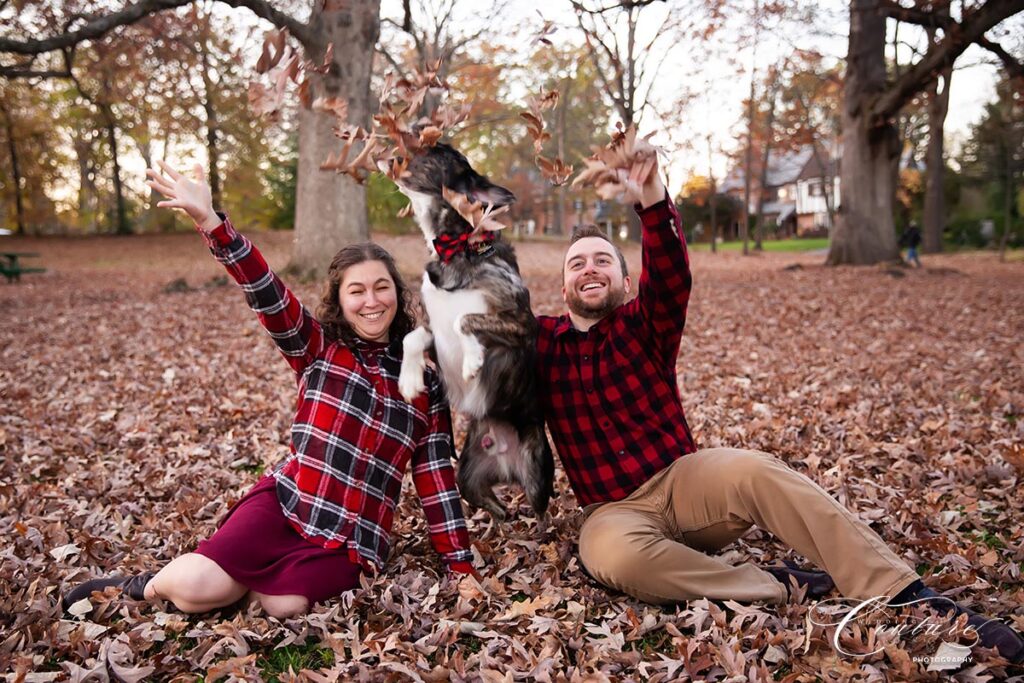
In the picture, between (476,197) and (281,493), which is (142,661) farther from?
(476,197)

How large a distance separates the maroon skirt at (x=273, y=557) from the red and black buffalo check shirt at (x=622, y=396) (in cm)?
112

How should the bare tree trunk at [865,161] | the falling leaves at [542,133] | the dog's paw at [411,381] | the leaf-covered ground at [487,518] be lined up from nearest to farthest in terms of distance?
the leaf-covered ground at [487,518]
the falling leaves at [542,133]
the dog's paw at [411,381]
the bare tree trunk at [865,161]

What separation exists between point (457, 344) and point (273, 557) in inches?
44.9

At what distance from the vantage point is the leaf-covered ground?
8.58 feet

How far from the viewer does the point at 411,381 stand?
3.08 m

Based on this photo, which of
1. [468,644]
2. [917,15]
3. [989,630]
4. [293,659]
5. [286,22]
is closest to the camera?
[989,630]

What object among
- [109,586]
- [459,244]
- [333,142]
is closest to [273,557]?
[109,586]

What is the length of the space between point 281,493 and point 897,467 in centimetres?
353

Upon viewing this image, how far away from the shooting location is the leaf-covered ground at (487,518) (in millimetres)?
2615

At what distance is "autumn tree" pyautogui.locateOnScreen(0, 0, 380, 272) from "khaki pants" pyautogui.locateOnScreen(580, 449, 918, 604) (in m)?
10.3

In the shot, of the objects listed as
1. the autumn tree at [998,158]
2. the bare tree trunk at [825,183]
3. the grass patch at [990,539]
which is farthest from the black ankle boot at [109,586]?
the autumn tree at [998,158]

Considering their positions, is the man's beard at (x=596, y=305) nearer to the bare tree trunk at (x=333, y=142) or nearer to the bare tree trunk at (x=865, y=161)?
the bare tree trunk at (x=333, y=142)

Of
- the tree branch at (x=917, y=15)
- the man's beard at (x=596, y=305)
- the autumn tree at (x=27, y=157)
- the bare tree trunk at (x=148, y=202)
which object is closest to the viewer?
the man's beard at (x=596, y=305)

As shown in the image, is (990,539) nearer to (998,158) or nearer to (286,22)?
(286,22)
